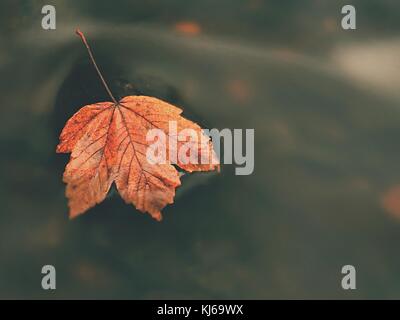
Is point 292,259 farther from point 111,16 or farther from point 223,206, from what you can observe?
point 111,16

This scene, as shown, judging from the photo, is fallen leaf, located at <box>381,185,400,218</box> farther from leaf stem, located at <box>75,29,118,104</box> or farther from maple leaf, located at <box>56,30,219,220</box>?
leaf stem, located at <box>75,29,118,104</box>

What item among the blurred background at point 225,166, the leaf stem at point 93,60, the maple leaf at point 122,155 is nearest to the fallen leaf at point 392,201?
the blurred background at point 225,166

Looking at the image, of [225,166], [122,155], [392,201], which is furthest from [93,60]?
[392,201]

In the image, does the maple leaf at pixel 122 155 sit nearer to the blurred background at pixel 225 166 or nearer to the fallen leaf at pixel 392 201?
the blurred background at pixel 225 166

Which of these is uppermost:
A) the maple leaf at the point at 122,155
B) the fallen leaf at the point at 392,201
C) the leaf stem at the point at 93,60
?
the leaf stem at the point at 93,60

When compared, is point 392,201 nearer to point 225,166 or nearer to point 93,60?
point 225,166

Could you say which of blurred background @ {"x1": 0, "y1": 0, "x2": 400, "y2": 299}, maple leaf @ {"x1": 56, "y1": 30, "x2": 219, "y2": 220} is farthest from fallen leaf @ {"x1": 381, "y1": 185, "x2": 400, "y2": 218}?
maple leaf @ {"x1": 56, "y1": 30, "x2": 219, "y2": 220}
